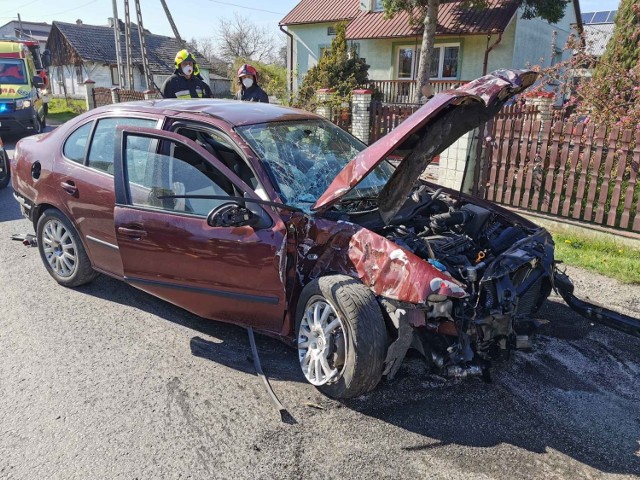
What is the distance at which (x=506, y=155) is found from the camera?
289 inches

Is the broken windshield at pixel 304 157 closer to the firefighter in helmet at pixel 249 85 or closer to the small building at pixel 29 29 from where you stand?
the firefighter in helmet at pixel 249 85

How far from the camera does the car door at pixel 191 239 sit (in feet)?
10.7

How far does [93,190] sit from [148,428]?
6.80 feet

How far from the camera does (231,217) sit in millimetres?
3162

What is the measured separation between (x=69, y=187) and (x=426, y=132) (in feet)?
9.80

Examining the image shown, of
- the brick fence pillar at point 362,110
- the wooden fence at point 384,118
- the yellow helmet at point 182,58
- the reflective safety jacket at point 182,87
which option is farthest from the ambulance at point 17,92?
the wooden fence at point 384,118

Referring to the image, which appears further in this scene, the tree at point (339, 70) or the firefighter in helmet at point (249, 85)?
the tree at point (339, 70)

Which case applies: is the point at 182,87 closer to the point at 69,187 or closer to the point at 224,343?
the point at 69,187

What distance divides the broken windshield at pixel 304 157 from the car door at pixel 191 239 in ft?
0.91

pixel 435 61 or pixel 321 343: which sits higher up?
pixel 435 61

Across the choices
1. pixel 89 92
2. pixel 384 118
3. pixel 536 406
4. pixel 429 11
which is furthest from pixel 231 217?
pixel 89 92

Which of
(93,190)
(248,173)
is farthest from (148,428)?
(93,190)

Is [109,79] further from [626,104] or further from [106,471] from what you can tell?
[106,471]

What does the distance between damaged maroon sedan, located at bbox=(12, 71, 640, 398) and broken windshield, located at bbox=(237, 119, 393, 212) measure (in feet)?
0.04
